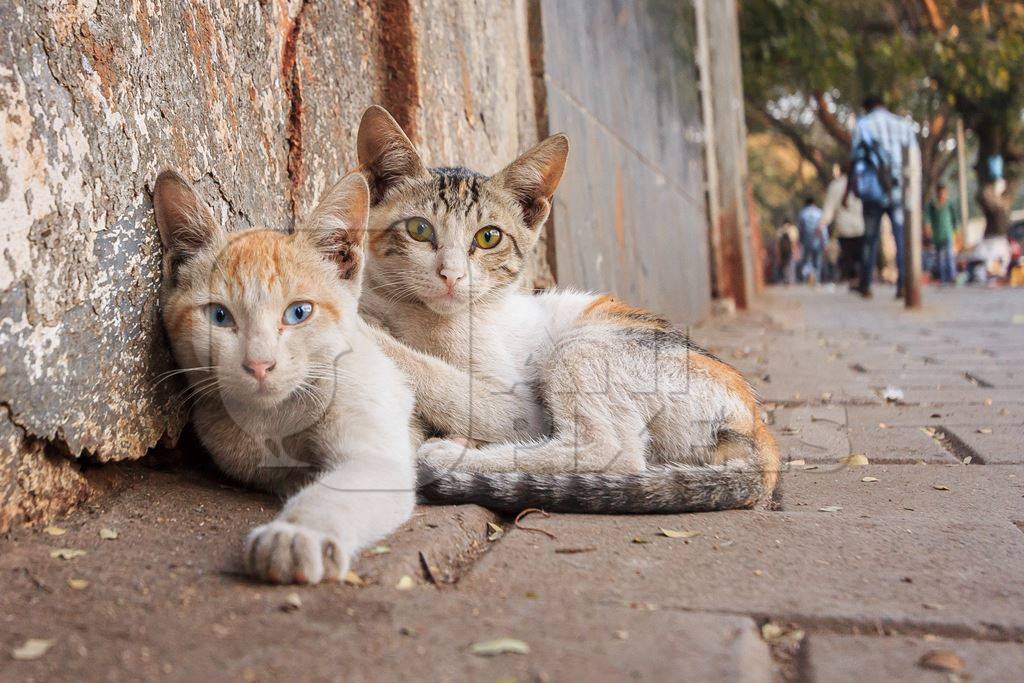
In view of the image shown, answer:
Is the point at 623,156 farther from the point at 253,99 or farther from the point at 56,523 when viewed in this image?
the point at 56,523

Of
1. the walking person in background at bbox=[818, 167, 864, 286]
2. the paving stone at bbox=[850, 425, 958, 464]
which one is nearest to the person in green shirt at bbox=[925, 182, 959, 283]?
the walking person in background at bbox=[818, 167, 864, 286]

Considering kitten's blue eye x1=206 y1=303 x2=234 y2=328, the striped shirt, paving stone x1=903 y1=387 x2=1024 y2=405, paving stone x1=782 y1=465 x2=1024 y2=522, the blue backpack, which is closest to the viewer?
kitten's blue eye x1=206 y1=303 x2=234 y2=328

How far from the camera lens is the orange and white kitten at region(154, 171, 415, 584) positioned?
211 centimetres

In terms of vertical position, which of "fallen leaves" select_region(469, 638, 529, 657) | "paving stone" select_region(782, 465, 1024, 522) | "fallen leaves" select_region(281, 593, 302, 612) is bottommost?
"paving stone" select_region(782, 465, 1024, 522)

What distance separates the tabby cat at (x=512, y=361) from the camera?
2.77 m

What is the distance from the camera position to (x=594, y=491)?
8.00 ft

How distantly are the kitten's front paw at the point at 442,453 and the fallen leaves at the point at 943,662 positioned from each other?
1423 mm

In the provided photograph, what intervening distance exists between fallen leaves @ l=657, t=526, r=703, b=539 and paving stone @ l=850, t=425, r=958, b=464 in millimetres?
1353

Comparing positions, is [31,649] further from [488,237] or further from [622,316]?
[622,316]

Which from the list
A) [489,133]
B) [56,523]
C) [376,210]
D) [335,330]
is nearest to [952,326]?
[489,133]

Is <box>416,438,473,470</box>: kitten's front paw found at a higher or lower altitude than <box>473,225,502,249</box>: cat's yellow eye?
lower

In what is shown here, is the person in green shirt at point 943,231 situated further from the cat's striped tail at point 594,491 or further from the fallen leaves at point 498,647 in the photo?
the fallen leaves at point 498,647

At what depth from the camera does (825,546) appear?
84.4 inches

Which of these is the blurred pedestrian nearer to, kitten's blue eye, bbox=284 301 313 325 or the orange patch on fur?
the orange patch on fur
